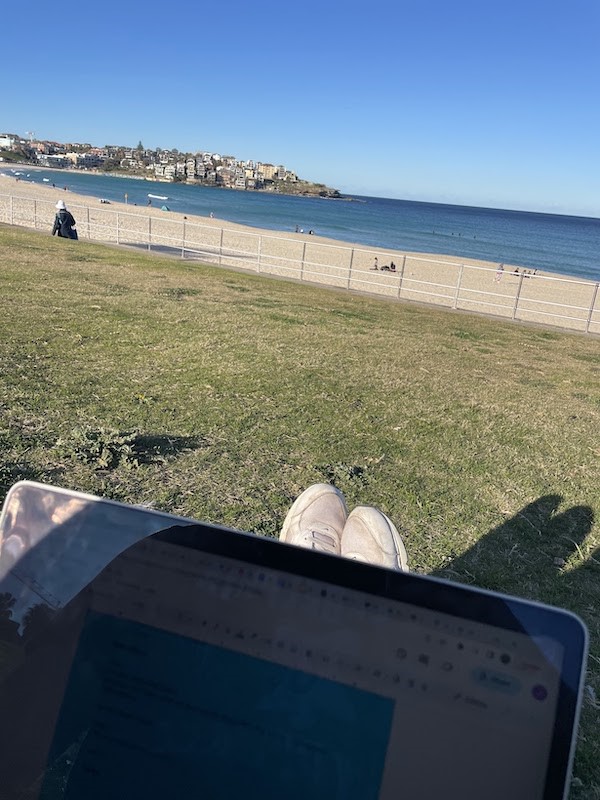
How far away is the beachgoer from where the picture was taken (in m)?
2.27

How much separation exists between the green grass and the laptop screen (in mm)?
1571

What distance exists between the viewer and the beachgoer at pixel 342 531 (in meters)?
2.27

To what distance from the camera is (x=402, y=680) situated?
90 cm

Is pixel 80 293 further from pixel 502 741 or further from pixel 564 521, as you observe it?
pixel 502 741

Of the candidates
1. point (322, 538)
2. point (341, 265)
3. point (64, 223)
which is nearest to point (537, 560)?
point (322, 538)

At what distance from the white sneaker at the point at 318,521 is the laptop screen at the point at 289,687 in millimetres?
1312

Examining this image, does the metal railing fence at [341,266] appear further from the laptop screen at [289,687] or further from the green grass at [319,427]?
the laptop screen at [289,687]

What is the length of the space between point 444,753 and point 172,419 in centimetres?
417

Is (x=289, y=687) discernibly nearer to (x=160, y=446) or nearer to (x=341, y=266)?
(x=160, y=446)

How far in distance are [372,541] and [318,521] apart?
0.97 feet

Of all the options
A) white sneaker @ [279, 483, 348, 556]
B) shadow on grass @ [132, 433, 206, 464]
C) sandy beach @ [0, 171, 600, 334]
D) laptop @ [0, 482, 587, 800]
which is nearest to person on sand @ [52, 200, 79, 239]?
sandy beach @ [0, 171, 600, 334]

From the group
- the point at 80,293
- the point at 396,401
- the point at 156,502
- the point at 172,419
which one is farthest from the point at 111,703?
the point at 80,293

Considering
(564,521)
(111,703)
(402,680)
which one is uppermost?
(402,680)

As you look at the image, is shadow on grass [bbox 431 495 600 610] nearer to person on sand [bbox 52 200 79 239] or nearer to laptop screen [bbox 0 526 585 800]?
laptop screen [bbox 0 526 585 800]
